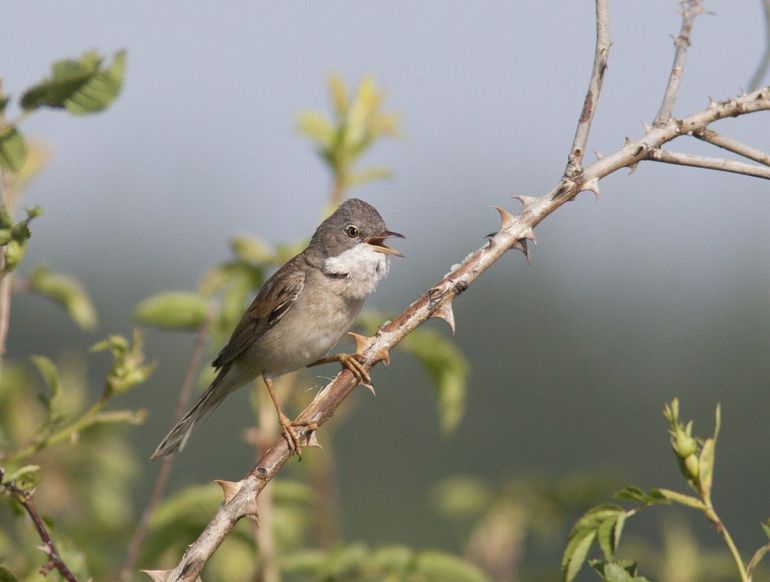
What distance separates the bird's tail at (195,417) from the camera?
13.7 feet

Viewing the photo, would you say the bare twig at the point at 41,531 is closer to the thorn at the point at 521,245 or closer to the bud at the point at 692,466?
the thorn at the point at 521,245

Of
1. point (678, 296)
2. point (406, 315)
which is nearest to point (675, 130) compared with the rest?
point (406, 315)

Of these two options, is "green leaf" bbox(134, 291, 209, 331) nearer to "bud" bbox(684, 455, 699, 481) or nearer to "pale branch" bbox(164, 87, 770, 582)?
"pale branch" bbox(164, 87, 770, 582)

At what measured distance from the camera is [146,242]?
2507 inches

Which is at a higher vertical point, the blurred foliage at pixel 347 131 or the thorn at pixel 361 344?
the blurred foliage at pixel 347 131

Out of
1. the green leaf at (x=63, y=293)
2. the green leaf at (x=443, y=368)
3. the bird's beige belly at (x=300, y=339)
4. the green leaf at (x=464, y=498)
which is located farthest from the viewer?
the bird's beige belly at (x=300, y=339)

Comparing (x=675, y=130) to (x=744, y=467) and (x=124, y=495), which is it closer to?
(x=124, y=495)

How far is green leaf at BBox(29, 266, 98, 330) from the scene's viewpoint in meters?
3.48

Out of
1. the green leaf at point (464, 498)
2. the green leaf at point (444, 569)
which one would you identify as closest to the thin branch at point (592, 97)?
the green leaf at point (444, 569)

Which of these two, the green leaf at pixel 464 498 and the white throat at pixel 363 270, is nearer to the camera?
the green leaf at pixel 464 498

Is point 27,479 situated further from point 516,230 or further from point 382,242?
point 382,242

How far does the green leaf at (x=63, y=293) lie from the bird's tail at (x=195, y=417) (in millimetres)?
644

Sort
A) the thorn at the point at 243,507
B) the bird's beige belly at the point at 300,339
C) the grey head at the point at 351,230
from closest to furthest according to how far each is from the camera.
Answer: the thorn at the point at 243,507
the bird's beige belly at the point at 300,339
the grey head at the point at 351,230

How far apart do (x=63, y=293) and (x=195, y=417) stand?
4.12 feet
